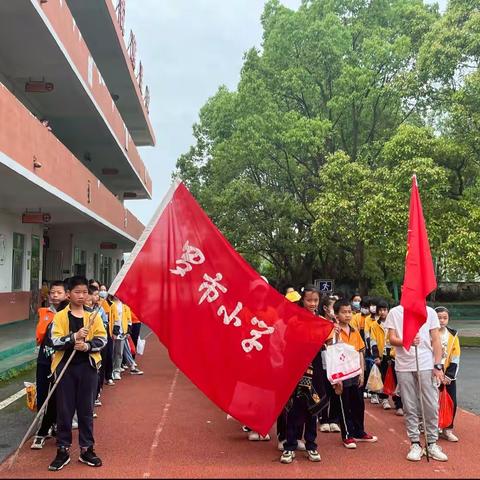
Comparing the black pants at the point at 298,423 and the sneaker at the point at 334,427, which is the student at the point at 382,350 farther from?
the black pants at the point at 298,423

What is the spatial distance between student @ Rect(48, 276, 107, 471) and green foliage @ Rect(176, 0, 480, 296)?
12.5 m

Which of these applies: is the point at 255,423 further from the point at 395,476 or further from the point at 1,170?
the point at 1,170

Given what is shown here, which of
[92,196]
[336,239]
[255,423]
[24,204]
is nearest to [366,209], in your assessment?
[336,239]

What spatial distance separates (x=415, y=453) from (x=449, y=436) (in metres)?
1.00

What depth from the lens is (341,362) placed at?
5.56 metres

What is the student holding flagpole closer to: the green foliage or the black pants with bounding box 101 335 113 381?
the black pants with bounding box 101 335 113 381

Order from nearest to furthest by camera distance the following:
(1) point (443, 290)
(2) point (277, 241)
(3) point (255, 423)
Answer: (3) point (255, 423)
(2) point (277, 241)
(1) point (443, 290)

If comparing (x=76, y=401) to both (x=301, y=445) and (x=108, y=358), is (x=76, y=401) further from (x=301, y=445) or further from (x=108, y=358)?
(x=108, y=358)

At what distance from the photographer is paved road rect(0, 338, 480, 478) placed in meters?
4.82

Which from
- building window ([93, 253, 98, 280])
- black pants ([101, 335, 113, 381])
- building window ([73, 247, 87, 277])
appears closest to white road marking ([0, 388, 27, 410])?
black pants ([101, 335, 113, 381])

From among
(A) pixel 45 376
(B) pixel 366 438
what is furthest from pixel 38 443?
(B) pixel 366 438

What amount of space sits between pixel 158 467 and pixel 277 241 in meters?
22.1

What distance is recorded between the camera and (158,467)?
4953 millimetres

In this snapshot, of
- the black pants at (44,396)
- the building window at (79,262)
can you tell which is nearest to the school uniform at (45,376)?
Answer: the black pants at (44,396)
